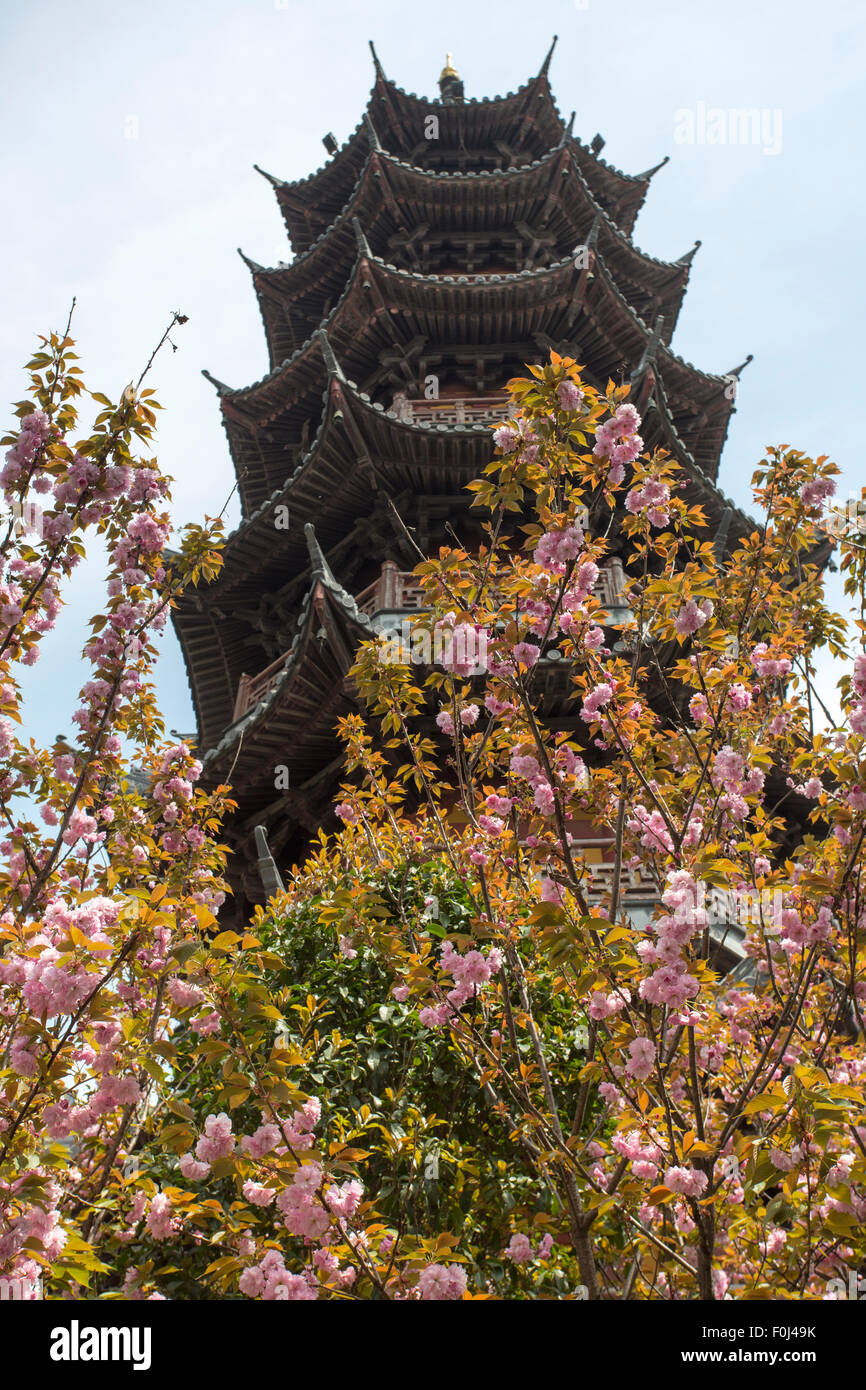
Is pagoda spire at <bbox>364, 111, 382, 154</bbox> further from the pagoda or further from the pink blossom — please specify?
the pink blossom

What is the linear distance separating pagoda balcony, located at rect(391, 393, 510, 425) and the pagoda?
2.3 inches

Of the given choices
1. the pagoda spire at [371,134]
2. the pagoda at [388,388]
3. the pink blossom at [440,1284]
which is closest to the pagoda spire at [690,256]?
the pagoda at [388,388]

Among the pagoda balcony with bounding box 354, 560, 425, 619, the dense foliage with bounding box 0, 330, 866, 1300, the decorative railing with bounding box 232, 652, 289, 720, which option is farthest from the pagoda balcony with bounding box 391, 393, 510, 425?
the dense foliage with bounding box 0, 330, 866, 1300

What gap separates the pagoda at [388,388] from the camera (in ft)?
40.7

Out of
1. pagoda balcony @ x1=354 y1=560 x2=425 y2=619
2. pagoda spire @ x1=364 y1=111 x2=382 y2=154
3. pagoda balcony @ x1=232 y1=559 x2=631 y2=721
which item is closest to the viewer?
pagoda balcony @ x1=232 y1=559 x2=631 y2=721

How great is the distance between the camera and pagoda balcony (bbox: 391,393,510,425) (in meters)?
14.8

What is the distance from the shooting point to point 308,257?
1991cm

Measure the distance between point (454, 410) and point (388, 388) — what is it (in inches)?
85.3

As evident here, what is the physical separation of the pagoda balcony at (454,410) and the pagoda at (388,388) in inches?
2.3

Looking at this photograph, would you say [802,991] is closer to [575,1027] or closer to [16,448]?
[575,1027]

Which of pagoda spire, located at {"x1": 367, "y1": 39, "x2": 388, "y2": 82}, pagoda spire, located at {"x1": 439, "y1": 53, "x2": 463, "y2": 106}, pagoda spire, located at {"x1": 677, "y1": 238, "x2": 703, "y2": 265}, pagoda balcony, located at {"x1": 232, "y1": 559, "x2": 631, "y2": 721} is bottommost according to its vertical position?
pagoda balcony, located at {"x1": 232, "y1": 559, "x2": 631, "y2": 721}

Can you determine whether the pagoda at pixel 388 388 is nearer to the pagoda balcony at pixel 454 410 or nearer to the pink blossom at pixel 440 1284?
the pagoda balcony at pixel 454 410

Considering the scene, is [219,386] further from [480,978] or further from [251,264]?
[480,978]
